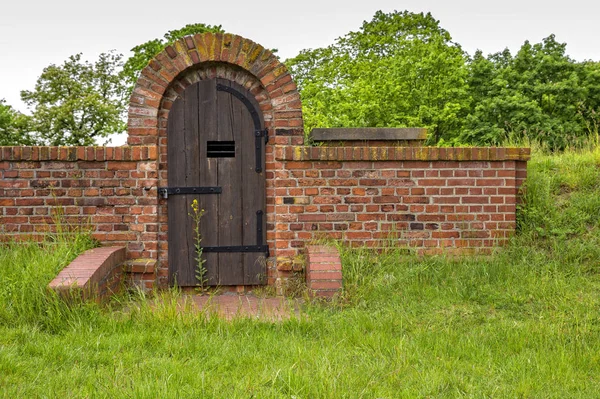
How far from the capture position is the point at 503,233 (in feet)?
20.7

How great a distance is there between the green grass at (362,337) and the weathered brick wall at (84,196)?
14.0 inches

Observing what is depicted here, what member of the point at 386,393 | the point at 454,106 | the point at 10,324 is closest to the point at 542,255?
the point at 386,393

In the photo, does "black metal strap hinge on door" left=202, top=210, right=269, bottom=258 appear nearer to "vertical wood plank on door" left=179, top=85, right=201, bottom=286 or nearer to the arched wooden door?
the arched wooden door

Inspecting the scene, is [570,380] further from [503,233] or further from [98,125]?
[98,125]

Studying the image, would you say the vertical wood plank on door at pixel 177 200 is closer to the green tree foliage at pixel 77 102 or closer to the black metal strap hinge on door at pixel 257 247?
the black metal strap hinge on door at pixel 257 247

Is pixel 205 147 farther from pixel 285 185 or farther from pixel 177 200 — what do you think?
pixel 285 185

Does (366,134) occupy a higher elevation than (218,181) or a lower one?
higher

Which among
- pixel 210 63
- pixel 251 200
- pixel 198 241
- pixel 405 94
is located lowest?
pixel 198 241

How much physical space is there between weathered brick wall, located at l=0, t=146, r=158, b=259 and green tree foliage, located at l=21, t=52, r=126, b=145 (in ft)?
75.0

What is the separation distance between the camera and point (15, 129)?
1117 inches

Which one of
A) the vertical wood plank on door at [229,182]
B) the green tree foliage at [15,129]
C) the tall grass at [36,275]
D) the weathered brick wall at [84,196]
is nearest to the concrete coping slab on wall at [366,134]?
the vertical wood plank on door at [229,182]

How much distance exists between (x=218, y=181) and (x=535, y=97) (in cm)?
1868

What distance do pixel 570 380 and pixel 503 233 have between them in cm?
313

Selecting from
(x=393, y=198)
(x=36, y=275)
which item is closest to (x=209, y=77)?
(x=393, y=198)
